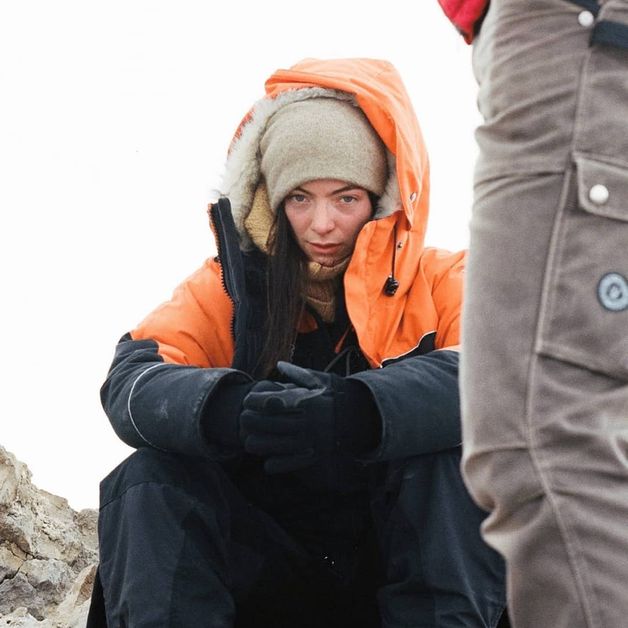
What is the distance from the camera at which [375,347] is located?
2.17 metres

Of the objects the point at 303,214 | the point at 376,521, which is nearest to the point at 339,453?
the point at 376,521

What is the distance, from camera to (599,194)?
97 centimetres

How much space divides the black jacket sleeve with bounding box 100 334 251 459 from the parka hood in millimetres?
564

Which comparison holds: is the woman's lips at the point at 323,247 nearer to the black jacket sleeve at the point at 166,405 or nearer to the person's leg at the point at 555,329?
the black jacket sleeve at the point at 166,405

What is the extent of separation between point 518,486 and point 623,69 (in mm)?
434

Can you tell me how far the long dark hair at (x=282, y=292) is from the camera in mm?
2205

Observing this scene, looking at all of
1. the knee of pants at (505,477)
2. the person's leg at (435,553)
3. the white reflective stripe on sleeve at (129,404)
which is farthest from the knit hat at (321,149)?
the knee of pants at (505,477)

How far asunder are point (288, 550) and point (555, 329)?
107cm

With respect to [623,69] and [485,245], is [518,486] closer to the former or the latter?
[485,245]

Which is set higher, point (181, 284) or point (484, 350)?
point (484, 350)

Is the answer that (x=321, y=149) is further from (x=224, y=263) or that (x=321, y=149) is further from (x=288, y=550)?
(x=288, y=550)

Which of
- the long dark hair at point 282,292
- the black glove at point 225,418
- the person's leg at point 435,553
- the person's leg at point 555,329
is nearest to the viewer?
the person's leg at point 555,329

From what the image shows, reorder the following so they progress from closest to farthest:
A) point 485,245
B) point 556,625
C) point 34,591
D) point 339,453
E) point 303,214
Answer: point 556,625
point 485,245
point 339,453
point 303,214
point 34,591

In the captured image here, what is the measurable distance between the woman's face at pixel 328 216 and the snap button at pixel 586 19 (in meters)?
1.26
